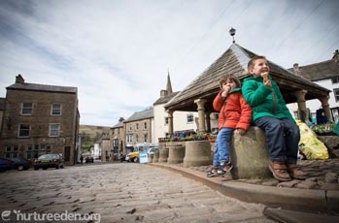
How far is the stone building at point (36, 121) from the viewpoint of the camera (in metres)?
22.8

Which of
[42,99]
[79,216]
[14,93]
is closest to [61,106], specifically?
[42,99]

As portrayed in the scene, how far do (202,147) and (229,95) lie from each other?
107 inches

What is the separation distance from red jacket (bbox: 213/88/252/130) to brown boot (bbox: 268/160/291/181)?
62cm

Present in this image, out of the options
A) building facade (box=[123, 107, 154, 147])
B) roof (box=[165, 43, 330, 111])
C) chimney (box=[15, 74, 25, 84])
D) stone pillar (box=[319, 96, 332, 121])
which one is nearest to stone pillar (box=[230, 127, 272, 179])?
roof (box=[165, 43, 330, 111])

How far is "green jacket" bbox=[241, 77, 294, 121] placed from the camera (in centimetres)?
248

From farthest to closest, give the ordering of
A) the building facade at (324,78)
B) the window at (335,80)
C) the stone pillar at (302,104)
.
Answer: the window at (335,80) → the building facade at (324,78) → the stone pillar at (302,104)

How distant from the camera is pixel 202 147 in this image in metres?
5.38

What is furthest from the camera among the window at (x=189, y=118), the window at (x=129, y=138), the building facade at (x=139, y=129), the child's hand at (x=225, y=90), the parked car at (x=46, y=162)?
the window at (x=129, y=138)

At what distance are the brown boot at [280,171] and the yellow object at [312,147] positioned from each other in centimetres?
398

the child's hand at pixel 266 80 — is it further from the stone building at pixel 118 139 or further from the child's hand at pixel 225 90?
the stone building at pixel 118 139

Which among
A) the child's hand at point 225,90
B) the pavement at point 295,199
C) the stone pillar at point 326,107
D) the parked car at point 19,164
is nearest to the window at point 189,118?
the stone pillar at point 326,107

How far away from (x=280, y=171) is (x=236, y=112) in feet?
3.40

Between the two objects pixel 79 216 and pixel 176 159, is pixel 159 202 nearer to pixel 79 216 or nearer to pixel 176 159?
pixel 79 216

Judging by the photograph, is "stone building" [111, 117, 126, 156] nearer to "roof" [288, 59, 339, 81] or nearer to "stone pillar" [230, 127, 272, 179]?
"roof" [288, 59, 339, 81]
